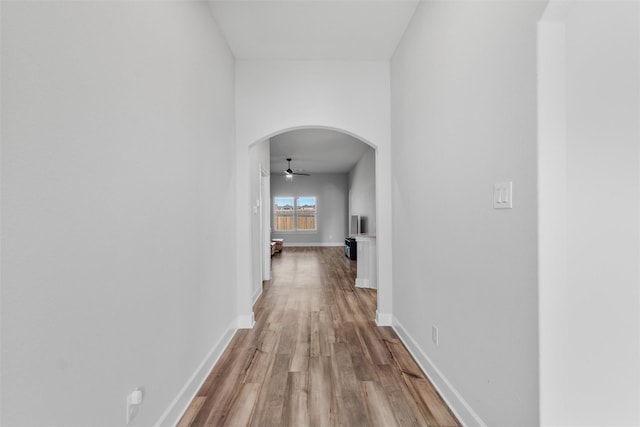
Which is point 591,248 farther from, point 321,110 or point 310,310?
point 310,310

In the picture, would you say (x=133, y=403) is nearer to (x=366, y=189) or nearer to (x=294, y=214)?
(x=366, y=189)

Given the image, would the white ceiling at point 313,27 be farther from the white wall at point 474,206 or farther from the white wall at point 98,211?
the white wall at point 98,211

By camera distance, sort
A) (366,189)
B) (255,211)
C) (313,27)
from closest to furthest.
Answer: (313,27), (255,211), (366,189)

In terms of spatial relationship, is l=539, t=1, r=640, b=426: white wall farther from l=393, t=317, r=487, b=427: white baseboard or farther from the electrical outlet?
the electrical outlet

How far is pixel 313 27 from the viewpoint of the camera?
2617mm

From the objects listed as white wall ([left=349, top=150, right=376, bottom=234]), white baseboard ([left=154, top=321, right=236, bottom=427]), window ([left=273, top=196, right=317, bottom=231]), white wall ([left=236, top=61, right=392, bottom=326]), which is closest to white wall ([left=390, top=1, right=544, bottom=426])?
white wall ([left=236, top=61, right=392, bottom=326])

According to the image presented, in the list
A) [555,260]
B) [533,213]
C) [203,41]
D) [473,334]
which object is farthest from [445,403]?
[203,41]

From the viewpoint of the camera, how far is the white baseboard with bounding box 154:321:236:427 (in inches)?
64.7

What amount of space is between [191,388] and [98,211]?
1.36 meters

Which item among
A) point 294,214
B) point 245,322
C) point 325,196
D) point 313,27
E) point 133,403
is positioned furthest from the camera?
point 294,214

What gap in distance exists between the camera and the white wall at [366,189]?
701 centimetres

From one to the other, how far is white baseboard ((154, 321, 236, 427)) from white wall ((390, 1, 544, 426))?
155 centimetres

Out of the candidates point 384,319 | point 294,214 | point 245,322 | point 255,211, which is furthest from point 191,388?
point 294,214

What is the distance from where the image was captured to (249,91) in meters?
3.12
